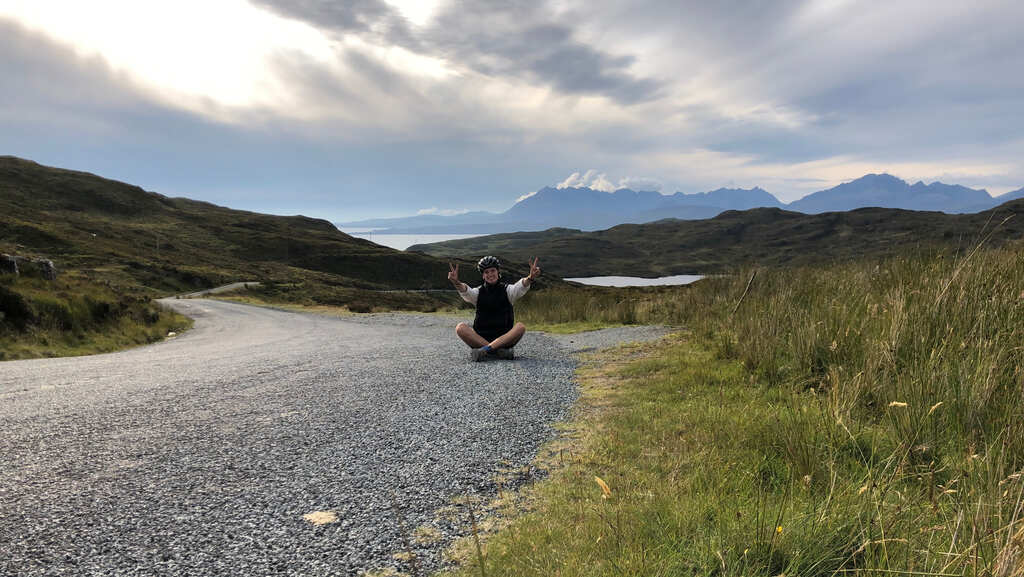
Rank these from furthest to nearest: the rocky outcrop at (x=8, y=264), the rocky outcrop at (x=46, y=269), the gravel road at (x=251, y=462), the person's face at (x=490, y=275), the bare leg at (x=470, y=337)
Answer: the rocky outcrop at (x=46, y=269) < the rocky outcrop at (x=8, y=264) < the bare leg at (x=470, y=337) < the person's face at (x=490, y=275) < the gravel road at (x=251, y=462)

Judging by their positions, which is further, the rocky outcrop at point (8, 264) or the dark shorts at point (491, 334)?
the rocky outcrop at point (8, 264)

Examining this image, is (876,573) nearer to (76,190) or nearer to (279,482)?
(279,482)

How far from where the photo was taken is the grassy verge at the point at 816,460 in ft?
6.61

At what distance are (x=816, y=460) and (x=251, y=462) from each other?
4.38m

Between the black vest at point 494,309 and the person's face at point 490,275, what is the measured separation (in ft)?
0.50

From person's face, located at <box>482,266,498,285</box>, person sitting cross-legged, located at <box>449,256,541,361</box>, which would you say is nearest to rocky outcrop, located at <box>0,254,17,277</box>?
person sitting cross-legged, located at <box>449,256,541,361</box>

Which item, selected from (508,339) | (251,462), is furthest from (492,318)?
(251,462)

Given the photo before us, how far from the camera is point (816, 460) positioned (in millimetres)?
3146

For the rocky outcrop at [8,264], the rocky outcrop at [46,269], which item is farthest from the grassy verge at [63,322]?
the rocky outcrop at [46,269]

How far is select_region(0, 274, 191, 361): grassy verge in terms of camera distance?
13.7m

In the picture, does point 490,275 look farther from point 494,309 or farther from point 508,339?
point 508,339

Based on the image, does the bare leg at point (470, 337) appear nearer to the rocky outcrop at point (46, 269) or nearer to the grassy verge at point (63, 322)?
the grassy verge at point (63, 322)

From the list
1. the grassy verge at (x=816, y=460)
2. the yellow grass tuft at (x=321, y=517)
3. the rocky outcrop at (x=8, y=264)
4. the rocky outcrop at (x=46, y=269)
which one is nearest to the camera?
the grassy verge at (x=816, y=460)

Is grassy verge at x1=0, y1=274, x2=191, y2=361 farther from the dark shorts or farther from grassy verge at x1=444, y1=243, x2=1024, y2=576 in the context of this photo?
grassy verge at x1=444, y1=243, x2=1024, y2=576
